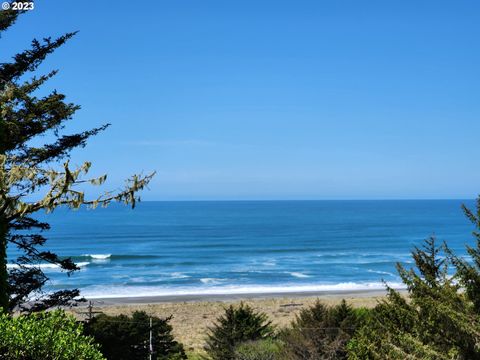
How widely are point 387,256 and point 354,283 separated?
22842mm

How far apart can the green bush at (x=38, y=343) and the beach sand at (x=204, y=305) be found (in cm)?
2879

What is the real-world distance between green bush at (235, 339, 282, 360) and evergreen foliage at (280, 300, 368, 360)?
0.57m

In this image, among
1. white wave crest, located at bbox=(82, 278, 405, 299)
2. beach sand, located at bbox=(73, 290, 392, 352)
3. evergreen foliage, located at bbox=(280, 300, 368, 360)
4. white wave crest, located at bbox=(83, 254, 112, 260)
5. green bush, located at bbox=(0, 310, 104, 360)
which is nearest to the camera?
green bush, located at bbox=(0, 310, 104, 360)

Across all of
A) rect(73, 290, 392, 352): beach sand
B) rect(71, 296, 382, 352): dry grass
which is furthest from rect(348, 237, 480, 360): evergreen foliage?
rect(71, 296, 382, 352): dry grass

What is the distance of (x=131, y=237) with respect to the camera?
112m

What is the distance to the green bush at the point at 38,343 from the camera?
777 cm

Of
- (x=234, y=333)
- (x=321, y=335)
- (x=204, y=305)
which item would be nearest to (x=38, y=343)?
(x=321, y=335)

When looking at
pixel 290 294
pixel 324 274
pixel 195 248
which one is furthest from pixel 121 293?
pixel 195 248

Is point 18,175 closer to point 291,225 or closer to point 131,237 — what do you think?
point 131,237

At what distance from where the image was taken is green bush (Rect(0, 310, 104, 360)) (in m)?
7.77

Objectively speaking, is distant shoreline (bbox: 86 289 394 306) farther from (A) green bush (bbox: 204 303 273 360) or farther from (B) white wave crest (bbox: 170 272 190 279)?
(A) green bush (bbox: 204 303 273 360)

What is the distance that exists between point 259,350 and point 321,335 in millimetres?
2532

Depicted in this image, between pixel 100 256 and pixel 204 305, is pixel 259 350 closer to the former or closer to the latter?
pixel 204 305

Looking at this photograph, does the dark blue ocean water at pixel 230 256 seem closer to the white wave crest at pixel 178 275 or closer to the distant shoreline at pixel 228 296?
the white wave crest at pixel 178 275
